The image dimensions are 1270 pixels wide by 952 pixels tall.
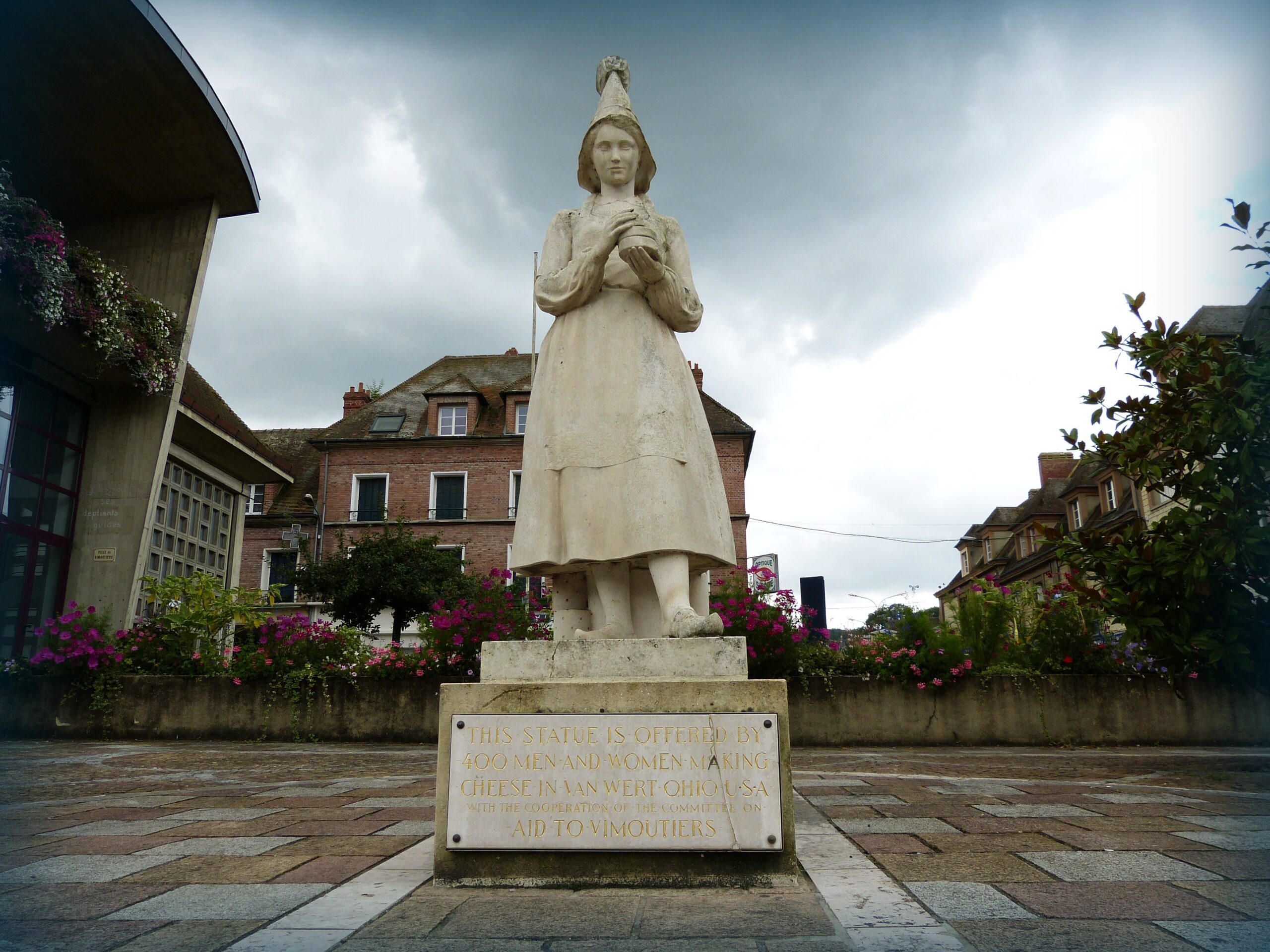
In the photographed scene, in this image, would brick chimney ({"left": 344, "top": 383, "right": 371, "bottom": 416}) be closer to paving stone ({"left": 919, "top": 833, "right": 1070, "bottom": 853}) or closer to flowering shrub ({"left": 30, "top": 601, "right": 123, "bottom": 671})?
flowering shrub ({"left": 30, "top": 601, "right": 123, "bottom": 671})

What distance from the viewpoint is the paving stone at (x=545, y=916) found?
2195mm

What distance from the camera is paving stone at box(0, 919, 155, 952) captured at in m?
2.06

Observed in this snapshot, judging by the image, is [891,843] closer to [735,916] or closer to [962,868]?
[962,868]

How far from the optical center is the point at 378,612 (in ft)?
87.6

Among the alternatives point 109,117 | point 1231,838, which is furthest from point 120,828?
point 109,117

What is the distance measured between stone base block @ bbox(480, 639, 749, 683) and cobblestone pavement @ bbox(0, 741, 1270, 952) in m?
0.74

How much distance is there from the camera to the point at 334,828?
12.6ft

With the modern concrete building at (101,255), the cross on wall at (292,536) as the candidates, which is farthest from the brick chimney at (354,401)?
the modern concrete building at (101,255)

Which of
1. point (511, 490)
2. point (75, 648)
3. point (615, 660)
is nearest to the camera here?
point (615, 660)

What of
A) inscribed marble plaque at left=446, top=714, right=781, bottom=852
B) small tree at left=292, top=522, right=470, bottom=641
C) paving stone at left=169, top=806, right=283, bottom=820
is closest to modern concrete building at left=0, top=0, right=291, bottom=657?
paving stone at left=169, top=806, right=283, bottom=820

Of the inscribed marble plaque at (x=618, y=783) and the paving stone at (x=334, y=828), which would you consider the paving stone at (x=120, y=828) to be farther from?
the inscribed marble plaque at (x=618, y=783)

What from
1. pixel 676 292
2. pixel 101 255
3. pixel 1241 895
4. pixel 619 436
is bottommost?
pixel 1241 895

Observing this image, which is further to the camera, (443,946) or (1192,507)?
(1192,507)

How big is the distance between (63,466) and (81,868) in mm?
10519
